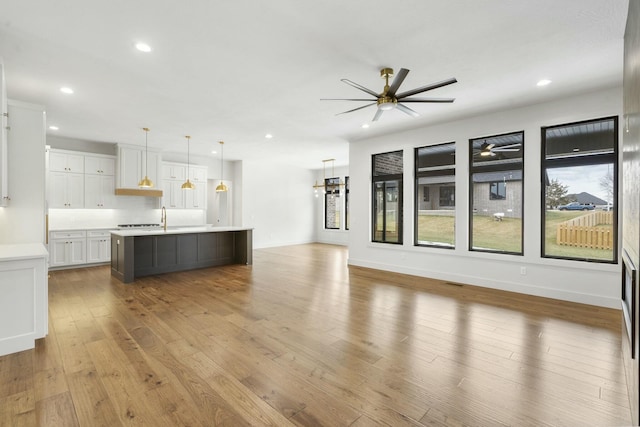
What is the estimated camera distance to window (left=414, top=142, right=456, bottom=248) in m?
5.91

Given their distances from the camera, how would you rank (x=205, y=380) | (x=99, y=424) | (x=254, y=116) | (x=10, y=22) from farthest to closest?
(x=254, y=116) → (x=10, y=22) → (x=205, y=380) → (x=99, y=424)

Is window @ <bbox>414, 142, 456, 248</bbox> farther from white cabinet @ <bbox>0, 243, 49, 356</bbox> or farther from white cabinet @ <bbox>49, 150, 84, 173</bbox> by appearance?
white cabinet @ <bbox>49, 150, 84, 173</bbox>

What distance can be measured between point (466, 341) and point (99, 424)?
3.14 meters

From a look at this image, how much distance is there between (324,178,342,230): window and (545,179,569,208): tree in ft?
24.5

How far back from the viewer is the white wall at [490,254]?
430cm

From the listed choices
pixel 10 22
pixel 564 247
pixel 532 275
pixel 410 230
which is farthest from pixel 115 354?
pixel 564 247

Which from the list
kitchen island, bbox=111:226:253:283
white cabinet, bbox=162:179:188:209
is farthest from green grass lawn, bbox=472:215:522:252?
white cabinet, bbox=162:179:188:209

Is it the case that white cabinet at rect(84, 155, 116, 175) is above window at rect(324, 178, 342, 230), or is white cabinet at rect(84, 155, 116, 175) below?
above

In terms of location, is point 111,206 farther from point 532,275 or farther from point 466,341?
point 532,275

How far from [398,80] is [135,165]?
709cm

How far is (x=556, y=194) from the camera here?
15.4 feet

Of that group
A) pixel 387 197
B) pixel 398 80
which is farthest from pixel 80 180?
pixel 398 80

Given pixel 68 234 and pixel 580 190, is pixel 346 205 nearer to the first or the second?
pixel 580 190

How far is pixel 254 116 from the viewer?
5.37m
